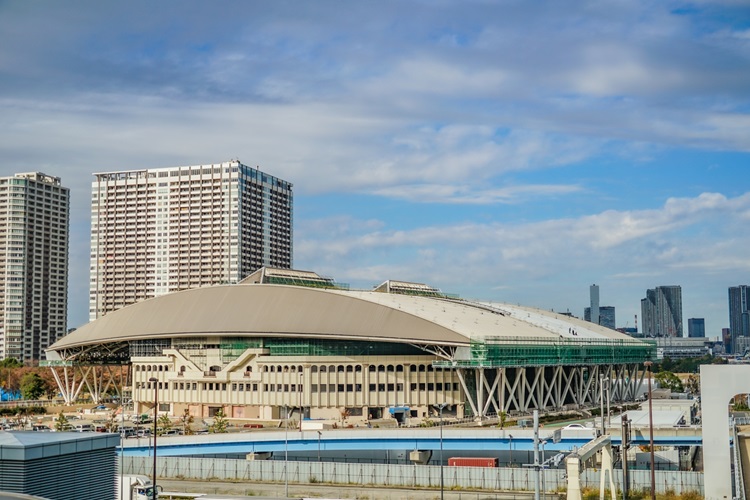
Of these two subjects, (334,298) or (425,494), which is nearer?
(425,494)

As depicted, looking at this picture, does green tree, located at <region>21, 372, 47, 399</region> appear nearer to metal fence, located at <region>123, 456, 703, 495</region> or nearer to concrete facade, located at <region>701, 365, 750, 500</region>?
metal fence, located at <region>123, 456, 703, 495</region>

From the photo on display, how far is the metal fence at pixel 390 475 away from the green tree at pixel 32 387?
112m

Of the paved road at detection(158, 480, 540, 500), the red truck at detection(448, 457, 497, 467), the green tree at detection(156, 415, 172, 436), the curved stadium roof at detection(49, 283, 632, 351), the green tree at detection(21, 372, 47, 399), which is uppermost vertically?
the curved stadium roof at detection(49, 283, 632, 351)

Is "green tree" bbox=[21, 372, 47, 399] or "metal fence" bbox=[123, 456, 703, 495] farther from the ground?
"green tree" bbox=[21, 372, 47, 399]

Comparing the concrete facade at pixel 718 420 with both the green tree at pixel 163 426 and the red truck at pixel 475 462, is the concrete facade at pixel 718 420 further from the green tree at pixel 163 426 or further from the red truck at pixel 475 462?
the green tree at pixel 163 426

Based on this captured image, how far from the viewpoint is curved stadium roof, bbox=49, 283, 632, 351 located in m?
125

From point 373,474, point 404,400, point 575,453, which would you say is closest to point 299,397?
point 404,400

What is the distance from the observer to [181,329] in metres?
136

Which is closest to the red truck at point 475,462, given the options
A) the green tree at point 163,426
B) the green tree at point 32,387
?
the green tree at point 163,426

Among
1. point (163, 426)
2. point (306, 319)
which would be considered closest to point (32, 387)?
point (306, 319)

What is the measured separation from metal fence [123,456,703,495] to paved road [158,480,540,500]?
4.34 ft

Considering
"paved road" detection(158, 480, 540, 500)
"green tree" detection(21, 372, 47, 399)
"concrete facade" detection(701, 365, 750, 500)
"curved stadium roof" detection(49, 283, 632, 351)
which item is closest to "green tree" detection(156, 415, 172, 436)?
"curved stadium roof" detection(49, 283, 632, 351)

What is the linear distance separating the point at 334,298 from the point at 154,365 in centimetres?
3139

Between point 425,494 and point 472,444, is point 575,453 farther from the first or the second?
point 472,444
